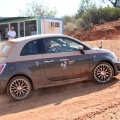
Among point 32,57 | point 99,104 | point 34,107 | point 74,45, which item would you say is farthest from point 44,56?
point 99,104

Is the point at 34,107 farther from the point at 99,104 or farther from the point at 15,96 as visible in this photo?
the point at 99,104

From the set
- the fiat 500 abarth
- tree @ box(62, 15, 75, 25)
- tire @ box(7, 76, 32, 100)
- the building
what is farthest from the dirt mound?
tire @ box(7, 76, 32, 100)

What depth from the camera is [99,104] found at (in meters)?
6.05

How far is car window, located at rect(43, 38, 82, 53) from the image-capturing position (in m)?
7.43

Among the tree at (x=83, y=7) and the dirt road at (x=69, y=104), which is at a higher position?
the tree at (x=83, y=7)

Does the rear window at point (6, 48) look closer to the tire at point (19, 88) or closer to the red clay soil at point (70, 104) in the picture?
the tire at point (19, 88)

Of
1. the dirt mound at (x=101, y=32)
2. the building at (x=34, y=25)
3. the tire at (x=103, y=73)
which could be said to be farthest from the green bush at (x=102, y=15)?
the tire at (x=103, y=73)

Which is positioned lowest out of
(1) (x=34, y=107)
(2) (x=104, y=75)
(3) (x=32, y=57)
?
(1) (x=34, y=107)

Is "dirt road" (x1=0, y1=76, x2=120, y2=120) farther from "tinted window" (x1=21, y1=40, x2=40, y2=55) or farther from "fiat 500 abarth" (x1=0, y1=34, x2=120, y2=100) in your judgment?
"tinted window" (x1=21, y1=40, x2=40, y2=55)

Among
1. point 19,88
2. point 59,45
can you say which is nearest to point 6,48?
point 19,88

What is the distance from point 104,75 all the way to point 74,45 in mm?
1235

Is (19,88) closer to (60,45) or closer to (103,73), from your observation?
(60,45)

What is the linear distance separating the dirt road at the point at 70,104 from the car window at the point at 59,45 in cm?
113

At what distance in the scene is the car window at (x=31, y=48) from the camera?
23.5 feet
